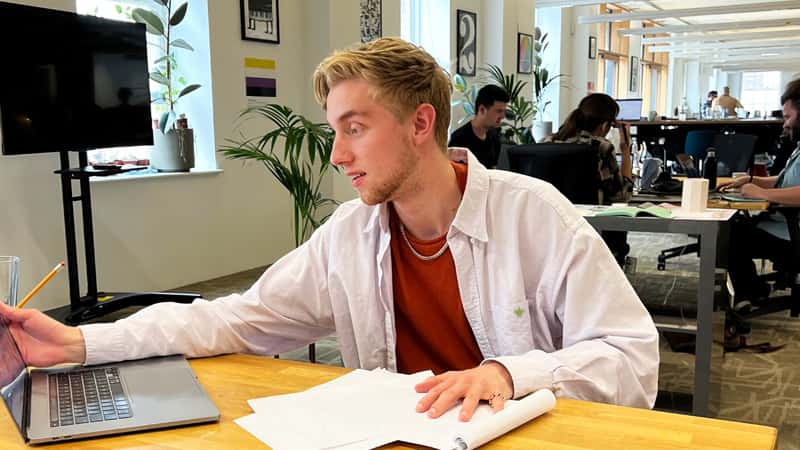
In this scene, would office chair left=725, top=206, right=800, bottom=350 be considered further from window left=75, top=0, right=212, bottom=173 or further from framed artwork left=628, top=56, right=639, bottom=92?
framed artwork left=628, top=56, right=639, bottom=92

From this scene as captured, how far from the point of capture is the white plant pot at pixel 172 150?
461 centimetres

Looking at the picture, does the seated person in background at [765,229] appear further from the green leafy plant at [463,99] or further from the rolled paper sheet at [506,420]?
the green leafy plant at [463,99]

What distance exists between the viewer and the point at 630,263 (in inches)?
186

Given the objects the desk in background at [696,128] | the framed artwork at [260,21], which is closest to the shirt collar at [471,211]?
the framed artwork at [260,21]

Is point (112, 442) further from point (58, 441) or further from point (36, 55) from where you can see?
point (36, 55)

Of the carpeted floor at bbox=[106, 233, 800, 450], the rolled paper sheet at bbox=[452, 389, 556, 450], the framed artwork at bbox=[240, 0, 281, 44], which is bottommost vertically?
the carpeted floor at bbox=[106, 233, 800, 450]

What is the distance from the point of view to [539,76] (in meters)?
9.31

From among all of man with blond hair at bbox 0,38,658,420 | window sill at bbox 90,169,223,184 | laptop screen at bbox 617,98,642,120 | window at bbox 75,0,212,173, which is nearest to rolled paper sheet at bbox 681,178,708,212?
man with blond hair at bbox 0,38,658,420

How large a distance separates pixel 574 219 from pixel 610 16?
31.4 feet

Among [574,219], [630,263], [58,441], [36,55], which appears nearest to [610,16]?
[630,263]

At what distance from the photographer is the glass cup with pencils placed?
1.14m

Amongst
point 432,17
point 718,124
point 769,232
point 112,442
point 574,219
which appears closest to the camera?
point 112,442

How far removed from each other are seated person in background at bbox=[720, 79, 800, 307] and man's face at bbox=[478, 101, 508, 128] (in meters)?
1.99

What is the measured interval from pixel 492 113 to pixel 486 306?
4.35 metres
